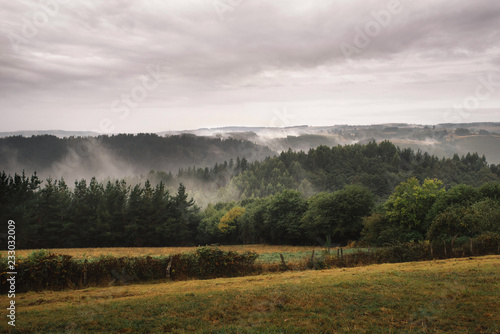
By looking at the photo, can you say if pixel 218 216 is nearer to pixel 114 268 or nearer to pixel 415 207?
pixel 415 207

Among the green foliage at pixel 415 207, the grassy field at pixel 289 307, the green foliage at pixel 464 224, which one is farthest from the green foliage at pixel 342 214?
the grassy field at pixel 289 307

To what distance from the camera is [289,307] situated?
46.7 feet

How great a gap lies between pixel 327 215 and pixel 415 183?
1769 cm

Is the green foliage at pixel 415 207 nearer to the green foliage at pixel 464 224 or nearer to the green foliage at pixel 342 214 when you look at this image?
the green foliage at pixel 464 224

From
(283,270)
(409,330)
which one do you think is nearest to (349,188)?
(283,270)

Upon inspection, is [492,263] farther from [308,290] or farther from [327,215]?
[327,215]

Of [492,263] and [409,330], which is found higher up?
[409,330]

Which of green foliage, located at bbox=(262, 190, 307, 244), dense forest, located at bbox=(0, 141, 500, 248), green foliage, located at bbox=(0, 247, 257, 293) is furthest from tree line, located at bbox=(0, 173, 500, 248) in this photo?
green foliage, located at bbox=(0, 247, 257, 293)

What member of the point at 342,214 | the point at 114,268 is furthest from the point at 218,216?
the point at 114,268

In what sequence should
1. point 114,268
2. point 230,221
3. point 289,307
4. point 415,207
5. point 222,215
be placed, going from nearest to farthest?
point 289,307 → point 114,268 → point 415,207 → point 230,221 → point 222,215

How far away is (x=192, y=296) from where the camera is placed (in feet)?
55.7

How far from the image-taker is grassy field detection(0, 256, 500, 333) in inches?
467

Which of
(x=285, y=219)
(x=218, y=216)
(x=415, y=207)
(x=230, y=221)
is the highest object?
(x=415, y=207)

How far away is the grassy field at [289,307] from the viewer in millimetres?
11859
